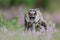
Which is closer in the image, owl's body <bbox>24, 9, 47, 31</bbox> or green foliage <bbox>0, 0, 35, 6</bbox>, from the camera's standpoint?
owl's body <bbox>24, 9, 47, 31</bbox>

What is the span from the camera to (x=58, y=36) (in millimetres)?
8672

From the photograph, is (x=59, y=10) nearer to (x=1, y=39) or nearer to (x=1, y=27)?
(x=1, y=27)

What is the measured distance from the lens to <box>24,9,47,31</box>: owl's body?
32.1 feet

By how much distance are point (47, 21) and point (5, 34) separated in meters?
1.79

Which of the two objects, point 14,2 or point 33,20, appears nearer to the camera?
point 33,20

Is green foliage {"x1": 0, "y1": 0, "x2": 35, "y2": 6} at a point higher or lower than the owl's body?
lower

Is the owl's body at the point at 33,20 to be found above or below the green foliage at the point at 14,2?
above

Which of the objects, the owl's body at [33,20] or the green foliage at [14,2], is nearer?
the owl's body at [33,20]

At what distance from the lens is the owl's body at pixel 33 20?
9797mm

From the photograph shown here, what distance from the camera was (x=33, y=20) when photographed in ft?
32.2

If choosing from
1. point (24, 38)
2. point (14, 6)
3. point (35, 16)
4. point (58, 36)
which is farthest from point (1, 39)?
point (14, 6)

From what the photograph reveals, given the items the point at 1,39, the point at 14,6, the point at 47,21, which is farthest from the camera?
the point at 14,6

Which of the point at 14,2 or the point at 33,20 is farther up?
the point at 33,20

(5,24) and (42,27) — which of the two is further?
(5,24)
